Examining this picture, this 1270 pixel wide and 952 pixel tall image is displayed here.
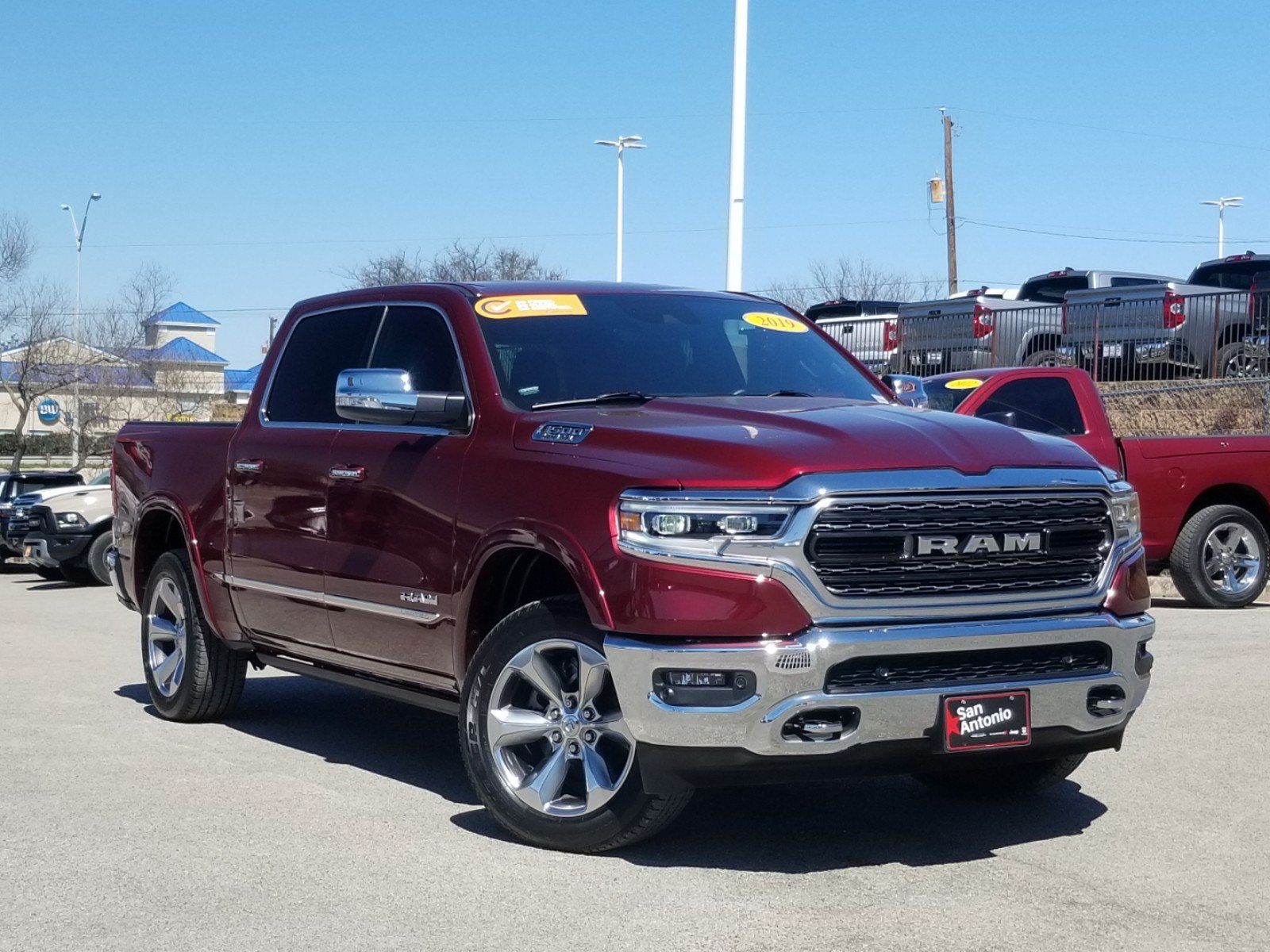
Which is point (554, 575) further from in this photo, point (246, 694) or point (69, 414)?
point (69, 414)

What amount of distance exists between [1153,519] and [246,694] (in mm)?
7108

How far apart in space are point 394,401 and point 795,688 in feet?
6.57

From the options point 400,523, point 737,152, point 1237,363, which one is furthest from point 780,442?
point 1237,363

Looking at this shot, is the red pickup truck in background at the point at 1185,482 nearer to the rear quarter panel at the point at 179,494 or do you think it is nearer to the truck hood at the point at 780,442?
the rear quarter panel at the point at 179,494

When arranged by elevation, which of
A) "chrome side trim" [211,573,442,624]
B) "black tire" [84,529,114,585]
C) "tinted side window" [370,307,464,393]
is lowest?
"black tire" [84,529,114,585]

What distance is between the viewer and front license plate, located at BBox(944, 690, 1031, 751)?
4.87m

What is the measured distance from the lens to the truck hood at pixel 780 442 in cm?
491

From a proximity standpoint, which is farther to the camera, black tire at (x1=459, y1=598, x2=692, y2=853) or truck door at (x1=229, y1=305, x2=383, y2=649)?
truck door at (x1=229, y1=305, x2=383, y2=649)

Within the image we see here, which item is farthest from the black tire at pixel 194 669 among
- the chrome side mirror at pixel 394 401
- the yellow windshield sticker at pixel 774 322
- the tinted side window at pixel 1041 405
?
the tinted side window at pixel 1041 405

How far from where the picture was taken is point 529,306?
20.9ft

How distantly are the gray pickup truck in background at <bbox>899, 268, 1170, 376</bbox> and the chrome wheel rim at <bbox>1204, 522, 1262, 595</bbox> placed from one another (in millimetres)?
10574

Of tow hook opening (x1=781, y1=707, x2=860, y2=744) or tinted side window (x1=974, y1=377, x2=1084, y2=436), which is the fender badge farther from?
tinted side window (x1=974, y1=377, x2=1084, y2=436)

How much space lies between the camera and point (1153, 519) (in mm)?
12492

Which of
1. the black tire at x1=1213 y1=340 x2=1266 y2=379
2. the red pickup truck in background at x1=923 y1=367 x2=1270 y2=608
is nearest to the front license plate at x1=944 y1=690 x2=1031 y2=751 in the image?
the red pickup truck in background at x1=923 y1=367 x2=1270 y2=608
